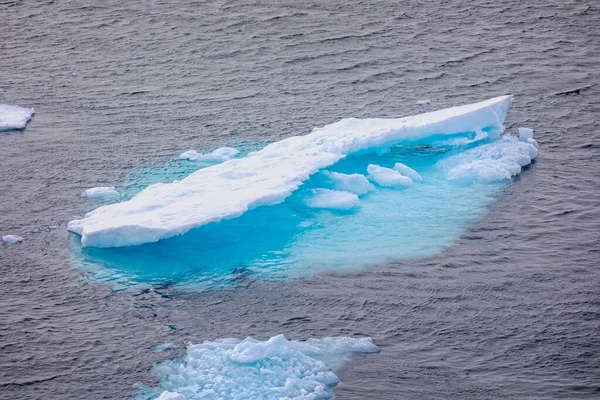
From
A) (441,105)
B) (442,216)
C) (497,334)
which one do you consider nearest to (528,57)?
(441,105)

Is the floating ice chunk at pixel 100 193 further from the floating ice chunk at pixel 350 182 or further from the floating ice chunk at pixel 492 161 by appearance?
the floating ice chunk at pixel 492 161

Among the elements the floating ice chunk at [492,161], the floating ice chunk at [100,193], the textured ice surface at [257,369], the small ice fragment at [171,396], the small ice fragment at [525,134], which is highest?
the floating ice chunk at [100,193]

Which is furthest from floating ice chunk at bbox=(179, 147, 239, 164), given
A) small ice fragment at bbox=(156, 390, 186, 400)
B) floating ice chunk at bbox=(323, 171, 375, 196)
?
small ice fragment at bbox=(156, 390, 186, 400)

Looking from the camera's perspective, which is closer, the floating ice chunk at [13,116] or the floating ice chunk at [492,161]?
the floating ice chunk at [492,161]

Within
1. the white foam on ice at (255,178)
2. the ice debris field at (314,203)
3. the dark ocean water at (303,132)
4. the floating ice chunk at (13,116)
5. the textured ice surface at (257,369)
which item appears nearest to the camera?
the textured ice surface at (257,369)

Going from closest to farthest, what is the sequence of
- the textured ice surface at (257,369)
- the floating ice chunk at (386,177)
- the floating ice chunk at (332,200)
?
the textured ice surface at (257,369), the floating ice chunk at (332,200), the floating ice chunk at (386,177)

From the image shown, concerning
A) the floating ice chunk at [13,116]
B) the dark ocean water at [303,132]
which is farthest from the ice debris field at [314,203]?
the floating ice chunk at [13,116]
